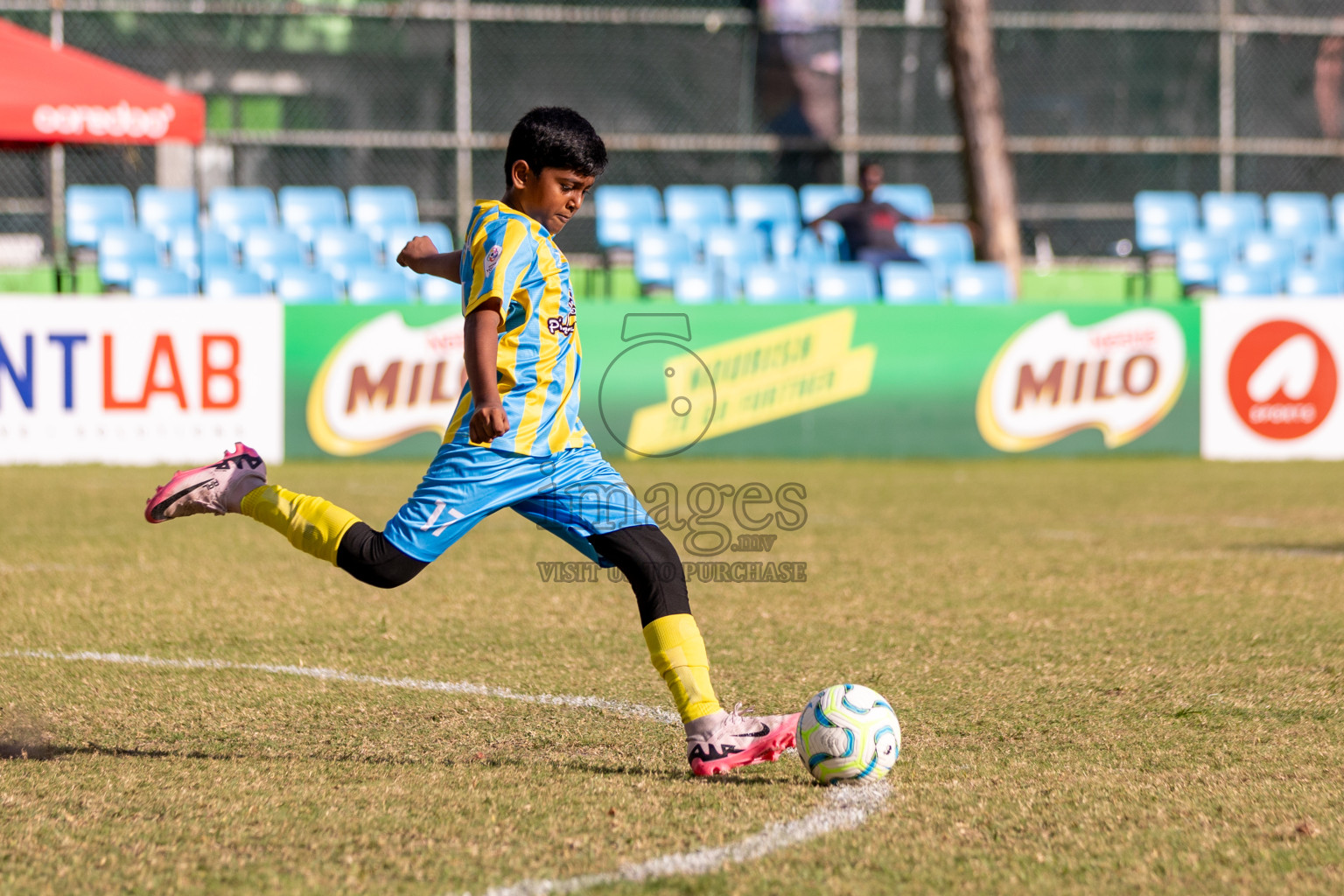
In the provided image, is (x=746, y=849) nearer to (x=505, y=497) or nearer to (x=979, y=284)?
(x=505, y=497)

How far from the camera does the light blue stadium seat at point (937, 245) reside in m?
16.3

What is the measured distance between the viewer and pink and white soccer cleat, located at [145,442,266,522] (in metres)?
4.05

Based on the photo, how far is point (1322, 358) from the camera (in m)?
13.2

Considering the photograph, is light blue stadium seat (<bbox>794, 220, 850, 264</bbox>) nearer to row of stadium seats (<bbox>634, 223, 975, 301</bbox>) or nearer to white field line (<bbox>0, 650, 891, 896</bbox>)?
row of stadium seats (<bbox>634, 223, 975, 301</bbox>)

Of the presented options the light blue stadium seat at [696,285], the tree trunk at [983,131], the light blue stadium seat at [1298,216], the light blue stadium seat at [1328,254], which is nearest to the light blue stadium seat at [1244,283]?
the light blue stadium seat at [1328,254]

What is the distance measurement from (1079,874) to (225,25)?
1573 centimetres

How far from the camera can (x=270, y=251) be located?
47.9ft

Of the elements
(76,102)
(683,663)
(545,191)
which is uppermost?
(76,102)

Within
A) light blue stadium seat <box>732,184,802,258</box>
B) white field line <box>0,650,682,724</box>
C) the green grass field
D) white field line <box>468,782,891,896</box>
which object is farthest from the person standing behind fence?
white field line <box>468,782,891,896</box>

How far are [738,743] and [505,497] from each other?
825 mm

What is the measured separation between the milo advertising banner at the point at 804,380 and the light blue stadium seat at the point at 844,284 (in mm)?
1410

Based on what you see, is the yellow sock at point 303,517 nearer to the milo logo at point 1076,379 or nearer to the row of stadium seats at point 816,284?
the milo logo at point 1076,379

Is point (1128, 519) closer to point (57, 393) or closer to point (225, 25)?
point (57, 393)

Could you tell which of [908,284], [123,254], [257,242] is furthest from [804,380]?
[123,254]
